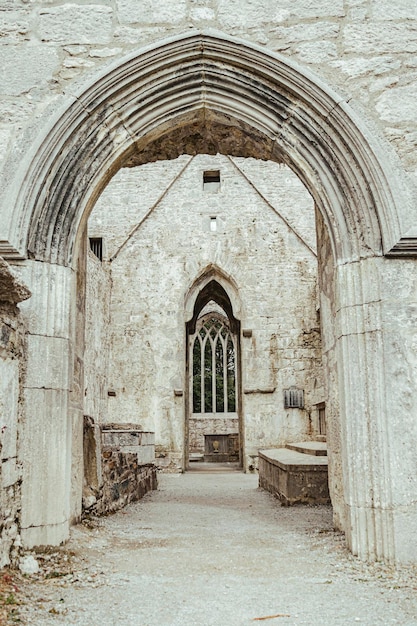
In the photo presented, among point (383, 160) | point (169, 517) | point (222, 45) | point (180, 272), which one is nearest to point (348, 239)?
point (383, 160)

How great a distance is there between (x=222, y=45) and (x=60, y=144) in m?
1.41

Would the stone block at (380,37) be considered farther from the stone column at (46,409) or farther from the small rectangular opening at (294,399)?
the small rectangular opening at (294,399)

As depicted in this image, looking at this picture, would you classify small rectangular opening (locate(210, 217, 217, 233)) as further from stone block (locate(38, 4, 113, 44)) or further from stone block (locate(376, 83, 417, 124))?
stone block (locate(376, 83, 417, 124))

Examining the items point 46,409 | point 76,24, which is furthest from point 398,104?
point 46,409

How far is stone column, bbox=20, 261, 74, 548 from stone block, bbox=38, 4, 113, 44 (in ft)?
5.70

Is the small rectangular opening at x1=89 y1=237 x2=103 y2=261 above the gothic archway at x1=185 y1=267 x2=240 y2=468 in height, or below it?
above

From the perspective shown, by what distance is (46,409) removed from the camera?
398 centimetres

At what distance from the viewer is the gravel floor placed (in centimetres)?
269

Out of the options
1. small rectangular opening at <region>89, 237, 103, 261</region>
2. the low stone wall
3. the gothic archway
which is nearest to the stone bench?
the low stone wall

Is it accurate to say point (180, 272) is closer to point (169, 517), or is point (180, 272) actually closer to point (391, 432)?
point (169, 517)

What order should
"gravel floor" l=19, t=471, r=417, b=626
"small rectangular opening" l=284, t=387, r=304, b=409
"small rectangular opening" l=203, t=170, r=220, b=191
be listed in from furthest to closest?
"small rectangular opening" l=203, t=170, r=220, b=191 < "small rectangular opening" l=284, t=387, r=304, b=409 < "gravel floor" l=19, t=471, r=417, b=626

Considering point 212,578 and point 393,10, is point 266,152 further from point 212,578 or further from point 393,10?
point 212,578

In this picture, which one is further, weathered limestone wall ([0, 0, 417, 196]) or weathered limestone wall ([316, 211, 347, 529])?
weathered limestone wall ([316, 211, 347, 529])

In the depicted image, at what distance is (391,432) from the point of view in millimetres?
3824
